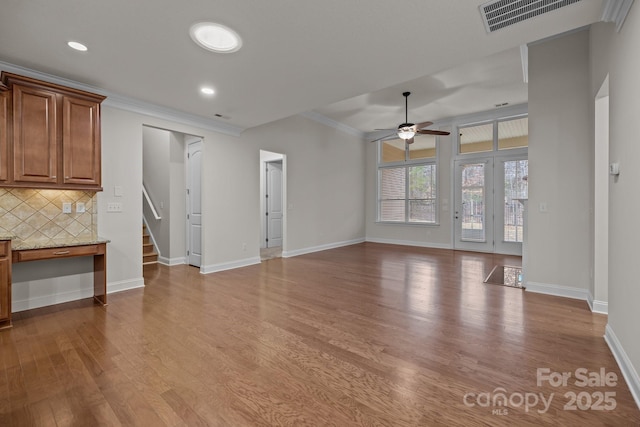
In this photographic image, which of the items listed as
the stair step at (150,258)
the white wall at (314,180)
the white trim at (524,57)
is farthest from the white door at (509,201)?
the stair step at (150,258)

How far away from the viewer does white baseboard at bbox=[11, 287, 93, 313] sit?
10.8 ft

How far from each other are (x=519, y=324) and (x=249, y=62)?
3.80 metres

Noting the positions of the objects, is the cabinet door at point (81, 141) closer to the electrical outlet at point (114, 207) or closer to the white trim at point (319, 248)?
the electrical outlet at point (114, 207)

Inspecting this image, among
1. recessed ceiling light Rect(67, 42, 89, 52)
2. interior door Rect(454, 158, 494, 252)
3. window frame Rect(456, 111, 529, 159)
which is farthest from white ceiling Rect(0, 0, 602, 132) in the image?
interior door Rect(454, 158, 494, 252)

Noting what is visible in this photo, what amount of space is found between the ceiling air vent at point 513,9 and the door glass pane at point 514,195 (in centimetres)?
528

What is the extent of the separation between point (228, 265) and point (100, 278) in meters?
2.07

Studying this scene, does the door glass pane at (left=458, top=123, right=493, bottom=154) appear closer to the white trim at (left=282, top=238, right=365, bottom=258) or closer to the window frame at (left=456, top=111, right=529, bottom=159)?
the window frame at (left=456, top=111, right=529, bottom=159)

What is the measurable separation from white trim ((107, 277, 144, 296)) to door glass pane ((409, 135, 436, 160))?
282 inches

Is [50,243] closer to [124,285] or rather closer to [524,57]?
[124,285]

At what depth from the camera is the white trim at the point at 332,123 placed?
22.9 ft

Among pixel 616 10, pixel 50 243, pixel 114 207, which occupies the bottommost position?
pixel 50 243

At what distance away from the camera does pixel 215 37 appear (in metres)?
2.57

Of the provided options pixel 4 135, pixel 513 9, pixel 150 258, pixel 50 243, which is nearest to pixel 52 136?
pixel 4 135

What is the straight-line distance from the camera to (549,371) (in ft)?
6.72
